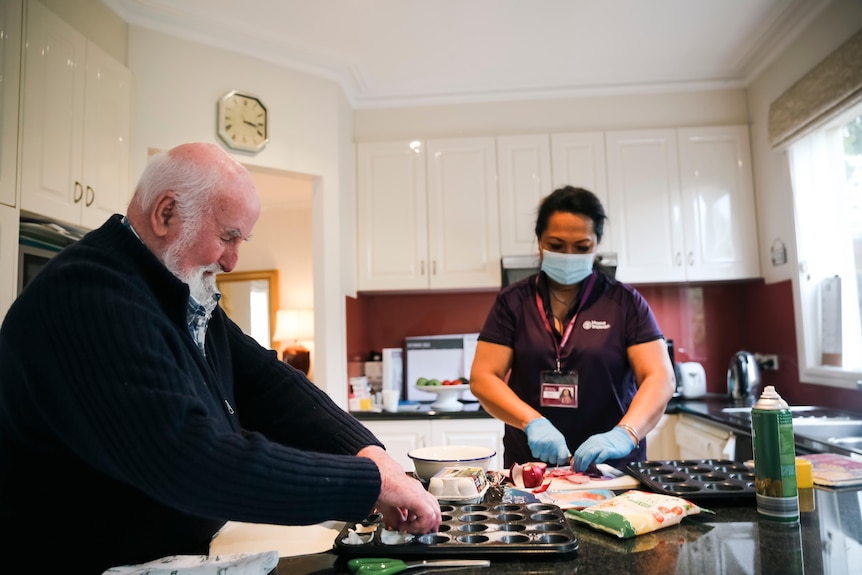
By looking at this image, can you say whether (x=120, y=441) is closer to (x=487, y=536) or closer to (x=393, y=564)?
(x=393, y=564)

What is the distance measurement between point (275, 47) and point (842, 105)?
2576mm

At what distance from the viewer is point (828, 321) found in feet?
9.13

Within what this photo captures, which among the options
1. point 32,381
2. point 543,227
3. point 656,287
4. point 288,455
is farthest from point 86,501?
point 656,287

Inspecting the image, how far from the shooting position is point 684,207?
130 inches

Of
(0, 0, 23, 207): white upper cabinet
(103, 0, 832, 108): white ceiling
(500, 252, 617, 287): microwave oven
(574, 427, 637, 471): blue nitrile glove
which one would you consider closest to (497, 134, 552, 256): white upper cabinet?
(500, 252, 617, 287): microwave oven

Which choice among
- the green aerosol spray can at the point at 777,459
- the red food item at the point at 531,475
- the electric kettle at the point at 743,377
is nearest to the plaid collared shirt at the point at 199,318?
the red food item at the point at 531,475

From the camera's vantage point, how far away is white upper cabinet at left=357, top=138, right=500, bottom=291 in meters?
3.38

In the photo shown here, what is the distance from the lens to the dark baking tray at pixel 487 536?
2.69ft

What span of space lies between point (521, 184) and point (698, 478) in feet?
7.94

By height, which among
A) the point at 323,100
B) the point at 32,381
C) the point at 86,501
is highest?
the point at 323,100

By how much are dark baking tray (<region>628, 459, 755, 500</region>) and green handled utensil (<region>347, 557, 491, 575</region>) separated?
47cm

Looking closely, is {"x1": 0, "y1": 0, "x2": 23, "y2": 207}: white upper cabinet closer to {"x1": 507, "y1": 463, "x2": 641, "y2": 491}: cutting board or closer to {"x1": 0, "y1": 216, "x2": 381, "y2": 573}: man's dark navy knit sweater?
{"x1": 0, "y1": 216, "x2": 381, "y2": 573}: man's dark navy knit sweater

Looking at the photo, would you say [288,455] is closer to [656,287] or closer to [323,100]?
[323,100]

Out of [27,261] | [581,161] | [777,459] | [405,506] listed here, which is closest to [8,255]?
[27,261]
